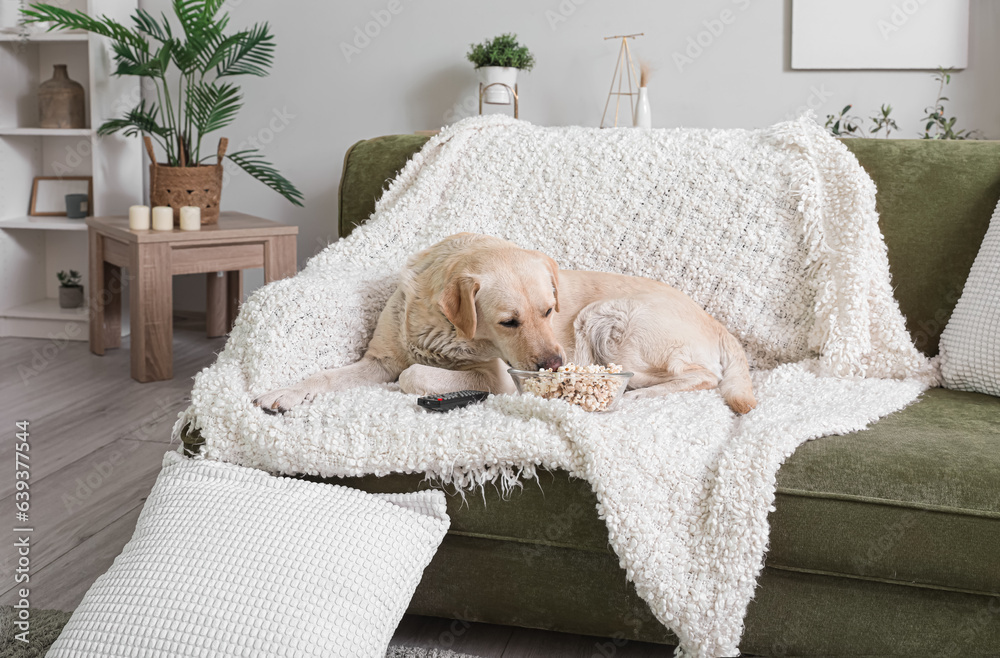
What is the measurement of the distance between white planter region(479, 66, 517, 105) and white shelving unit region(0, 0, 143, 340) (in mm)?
1935

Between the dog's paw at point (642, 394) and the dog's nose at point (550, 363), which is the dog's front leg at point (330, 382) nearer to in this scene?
the dog's nose at point (550, 363)

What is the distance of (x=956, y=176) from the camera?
6.96ft

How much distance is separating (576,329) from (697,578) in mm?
748

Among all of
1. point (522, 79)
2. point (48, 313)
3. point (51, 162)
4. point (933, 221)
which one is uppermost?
point (522, 79)

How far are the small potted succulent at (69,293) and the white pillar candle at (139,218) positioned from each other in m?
0.99

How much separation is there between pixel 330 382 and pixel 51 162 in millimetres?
3527

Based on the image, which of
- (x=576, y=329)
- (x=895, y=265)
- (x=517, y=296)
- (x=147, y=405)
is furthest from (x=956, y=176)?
(x=147, y=405)

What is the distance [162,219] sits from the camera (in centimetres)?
365

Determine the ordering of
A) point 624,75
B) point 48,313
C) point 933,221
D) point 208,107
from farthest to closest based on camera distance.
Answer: point 48,313 < point 624,75 < point 208,107 < point 933,221

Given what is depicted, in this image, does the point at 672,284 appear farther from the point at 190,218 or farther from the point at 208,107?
the point at 208,107

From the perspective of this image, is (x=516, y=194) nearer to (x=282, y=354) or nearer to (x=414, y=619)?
(x=282, y=354)

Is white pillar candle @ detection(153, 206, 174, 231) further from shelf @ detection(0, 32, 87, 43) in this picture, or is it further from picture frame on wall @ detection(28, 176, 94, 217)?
shelf @ detection(0, 32, 87, 43)

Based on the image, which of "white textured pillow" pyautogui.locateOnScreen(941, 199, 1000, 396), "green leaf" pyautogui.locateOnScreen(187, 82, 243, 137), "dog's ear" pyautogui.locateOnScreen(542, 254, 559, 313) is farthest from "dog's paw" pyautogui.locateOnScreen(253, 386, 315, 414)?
"green leaf" pyautogui.locateOnScreen(187, 82, 243, 137)

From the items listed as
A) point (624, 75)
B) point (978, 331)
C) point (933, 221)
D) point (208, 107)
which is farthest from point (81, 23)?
point (978, 331)
